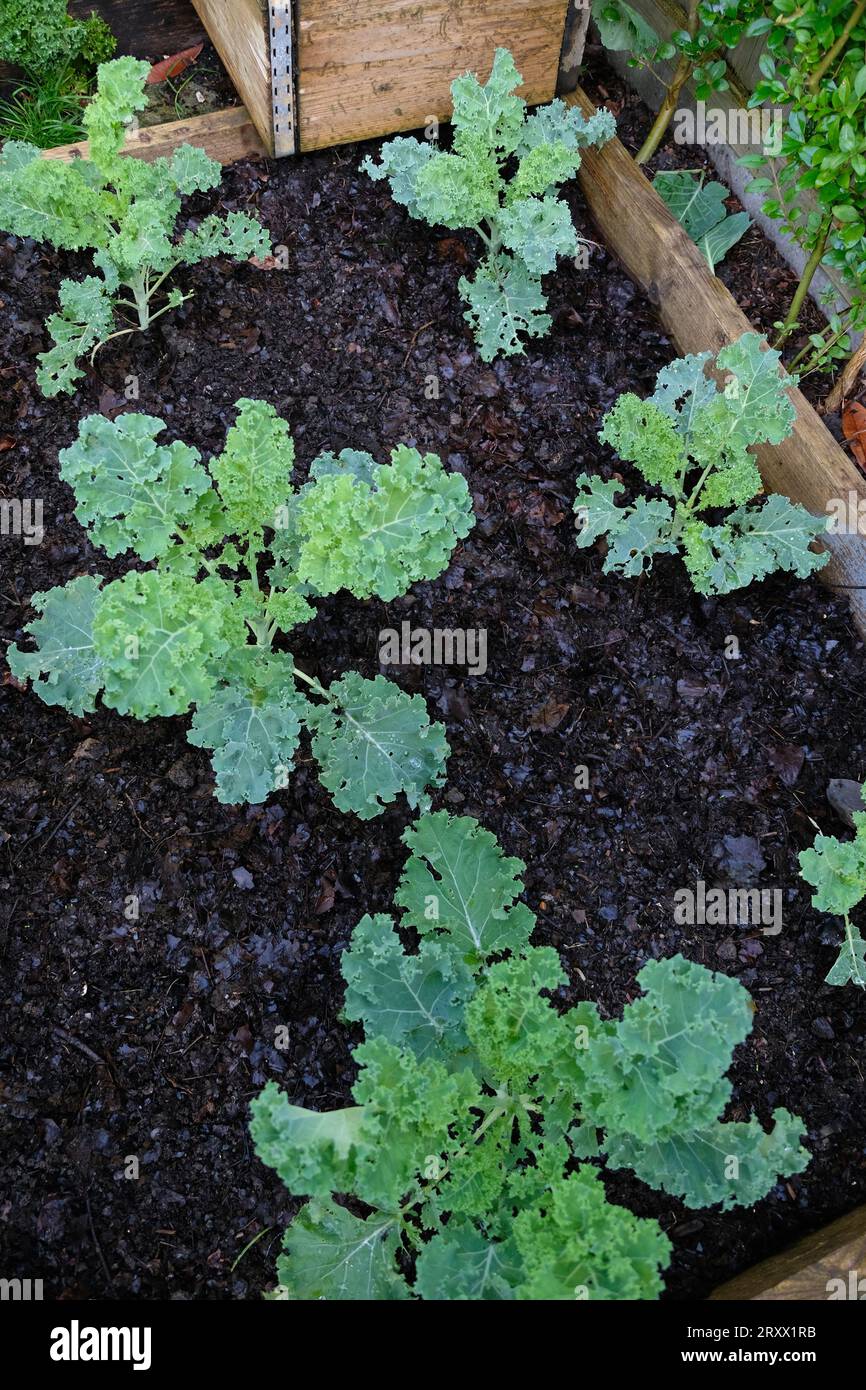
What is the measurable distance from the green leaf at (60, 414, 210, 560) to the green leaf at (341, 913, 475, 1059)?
1.27 m

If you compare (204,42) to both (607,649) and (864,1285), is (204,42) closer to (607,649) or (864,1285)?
(607,649)

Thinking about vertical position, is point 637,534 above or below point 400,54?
below

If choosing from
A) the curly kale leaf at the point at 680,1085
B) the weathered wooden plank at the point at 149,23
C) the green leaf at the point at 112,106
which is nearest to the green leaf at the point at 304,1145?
the curly kale leaf at the point at 680,1085

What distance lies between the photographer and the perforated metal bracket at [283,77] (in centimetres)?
405

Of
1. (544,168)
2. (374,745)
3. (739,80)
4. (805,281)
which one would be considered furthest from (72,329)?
(739,80)

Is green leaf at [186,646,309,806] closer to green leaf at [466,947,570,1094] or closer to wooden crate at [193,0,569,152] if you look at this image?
green leaf at [466,947,570,1094]

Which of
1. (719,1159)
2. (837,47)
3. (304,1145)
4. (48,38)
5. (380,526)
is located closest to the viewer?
(304,1145)

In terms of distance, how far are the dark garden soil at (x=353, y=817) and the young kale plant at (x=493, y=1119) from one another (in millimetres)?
383

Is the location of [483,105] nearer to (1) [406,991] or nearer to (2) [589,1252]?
(1) [406,991]

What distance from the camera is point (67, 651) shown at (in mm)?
3504

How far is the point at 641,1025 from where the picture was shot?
275cm

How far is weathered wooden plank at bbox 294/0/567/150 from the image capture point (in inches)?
166

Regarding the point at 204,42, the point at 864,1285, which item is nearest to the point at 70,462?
the point at 204,42

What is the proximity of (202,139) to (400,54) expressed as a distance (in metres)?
0.83
